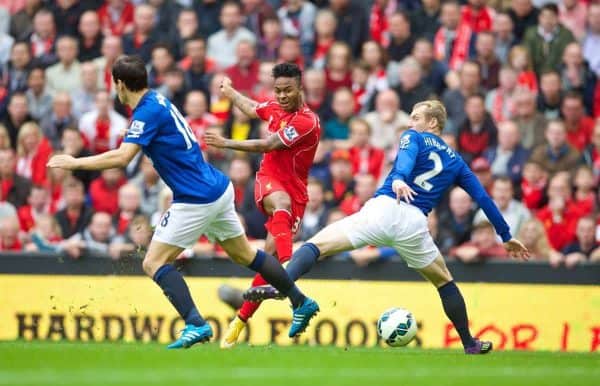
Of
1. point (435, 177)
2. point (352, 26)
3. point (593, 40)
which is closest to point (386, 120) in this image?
point (352, 26)

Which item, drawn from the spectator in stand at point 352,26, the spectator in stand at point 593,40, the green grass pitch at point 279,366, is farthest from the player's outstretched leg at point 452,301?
the spectator in stand at point 352,26

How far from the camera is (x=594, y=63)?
61.8 ft

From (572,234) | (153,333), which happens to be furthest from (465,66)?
(153,333)

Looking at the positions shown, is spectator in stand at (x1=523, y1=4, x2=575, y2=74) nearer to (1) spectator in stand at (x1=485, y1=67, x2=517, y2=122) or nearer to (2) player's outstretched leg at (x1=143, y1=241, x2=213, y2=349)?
(1) spectator in stand at (x1=485, y1=67, x2=517, y2=122)

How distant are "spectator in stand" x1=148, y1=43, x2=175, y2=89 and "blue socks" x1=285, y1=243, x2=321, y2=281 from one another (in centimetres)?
735

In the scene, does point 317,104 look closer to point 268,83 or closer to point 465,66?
→ point 268,83

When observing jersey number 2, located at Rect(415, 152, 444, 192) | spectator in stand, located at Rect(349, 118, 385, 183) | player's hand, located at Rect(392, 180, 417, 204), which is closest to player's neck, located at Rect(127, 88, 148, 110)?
player's hand, located at Rect(392, 180, 417, 204)

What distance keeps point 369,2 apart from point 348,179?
3.60 metres

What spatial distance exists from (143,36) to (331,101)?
313 centimetres

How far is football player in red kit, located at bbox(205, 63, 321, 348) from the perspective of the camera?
13016 mm

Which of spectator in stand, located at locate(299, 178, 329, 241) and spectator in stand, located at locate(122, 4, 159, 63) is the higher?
spectator in stand, located at locate(122, 4, 159, 63)

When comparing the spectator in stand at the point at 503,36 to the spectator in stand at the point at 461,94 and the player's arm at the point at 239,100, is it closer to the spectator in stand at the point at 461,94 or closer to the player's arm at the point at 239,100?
the spectator in stand at the point at 461,94

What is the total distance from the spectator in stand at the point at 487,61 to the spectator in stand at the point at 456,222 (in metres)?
2.35

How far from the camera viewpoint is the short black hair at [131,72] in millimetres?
11469
